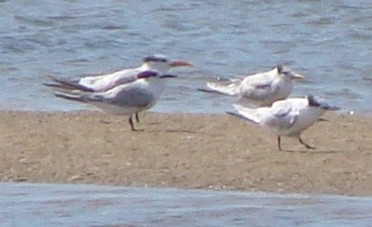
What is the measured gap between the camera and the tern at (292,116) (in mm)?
10641

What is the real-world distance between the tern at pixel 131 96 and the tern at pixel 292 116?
3.33 ft

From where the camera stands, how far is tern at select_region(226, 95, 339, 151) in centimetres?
1064

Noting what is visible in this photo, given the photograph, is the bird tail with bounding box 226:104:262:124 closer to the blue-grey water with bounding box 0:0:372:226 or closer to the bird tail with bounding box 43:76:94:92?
the bird tail with bounding box 43:76:94:92

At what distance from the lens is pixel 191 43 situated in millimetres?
→ 16703

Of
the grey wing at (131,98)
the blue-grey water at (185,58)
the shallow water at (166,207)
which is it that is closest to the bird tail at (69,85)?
the blue-grey water at (185,58)

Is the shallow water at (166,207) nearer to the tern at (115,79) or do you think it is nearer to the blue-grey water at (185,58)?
the blue-grey water at (185,58)

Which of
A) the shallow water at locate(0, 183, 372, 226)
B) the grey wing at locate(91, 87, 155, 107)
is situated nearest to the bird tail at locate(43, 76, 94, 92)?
the grey wing at locate(91, 87, 155, 107)

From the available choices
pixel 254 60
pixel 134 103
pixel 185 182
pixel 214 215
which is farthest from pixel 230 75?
pixel 214 215

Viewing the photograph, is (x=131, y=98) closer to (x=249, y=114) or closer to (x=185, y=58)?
(x=249, y=114)

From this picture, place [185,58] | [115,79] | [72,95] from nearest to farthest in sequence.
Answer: [72,95] → [115,79] → [185,58]

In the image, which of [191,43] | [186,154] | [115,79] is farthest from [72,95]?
[191,43]

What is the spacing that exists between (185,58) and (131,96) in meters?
4.21

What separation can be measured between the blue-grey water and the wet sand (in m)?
0.34

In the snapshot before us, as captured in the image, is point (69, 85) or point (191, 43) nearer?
point (69, 85)
